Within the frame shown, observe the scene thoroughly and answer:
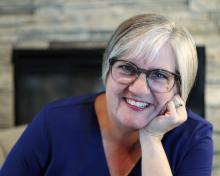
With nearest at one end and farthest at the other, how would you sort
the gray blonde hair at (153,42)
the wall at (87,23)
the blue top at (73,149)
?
the gray blonde hair at (153,42)
the blue top at (73,149)
the wall at (87,23)

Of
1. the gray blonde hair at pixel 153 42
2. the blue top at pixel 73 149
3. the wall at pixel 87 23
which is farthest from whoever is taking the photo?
the wall at pixel 87 23

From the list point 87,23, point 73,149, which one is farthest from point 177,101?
point 87,23

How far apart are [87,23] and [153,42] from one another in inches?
49.7

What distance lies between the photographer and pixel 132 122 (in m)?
1.05

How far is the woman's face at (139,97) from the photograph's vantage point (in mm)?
994

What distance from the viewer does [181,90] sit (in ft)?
3.45

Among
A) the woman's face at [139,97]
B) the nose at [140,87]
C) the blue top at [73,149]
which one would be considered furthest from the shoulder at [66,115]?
the nose at [140,87]

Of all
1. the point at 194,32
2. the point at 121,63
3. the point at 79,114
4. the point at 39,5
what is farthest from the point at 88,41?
the point at 121,63

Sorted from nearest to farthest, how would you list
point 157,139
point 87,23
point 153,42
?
1. point 153,42
2. point 157,139
3. point 87,23

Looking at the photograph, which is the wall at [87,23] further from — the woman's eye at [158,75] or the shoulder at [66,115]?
the woman's eye at [158,75]

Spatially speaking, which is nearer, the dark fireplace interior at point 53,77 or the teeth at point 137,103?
the teeth at point 137,103

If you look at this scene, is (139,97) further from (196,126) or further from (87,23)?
(87,23)

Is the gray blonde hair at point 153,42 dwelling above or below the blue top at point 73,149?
above

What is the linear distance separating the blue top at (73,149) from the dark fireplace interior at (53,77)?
40.1 inches
